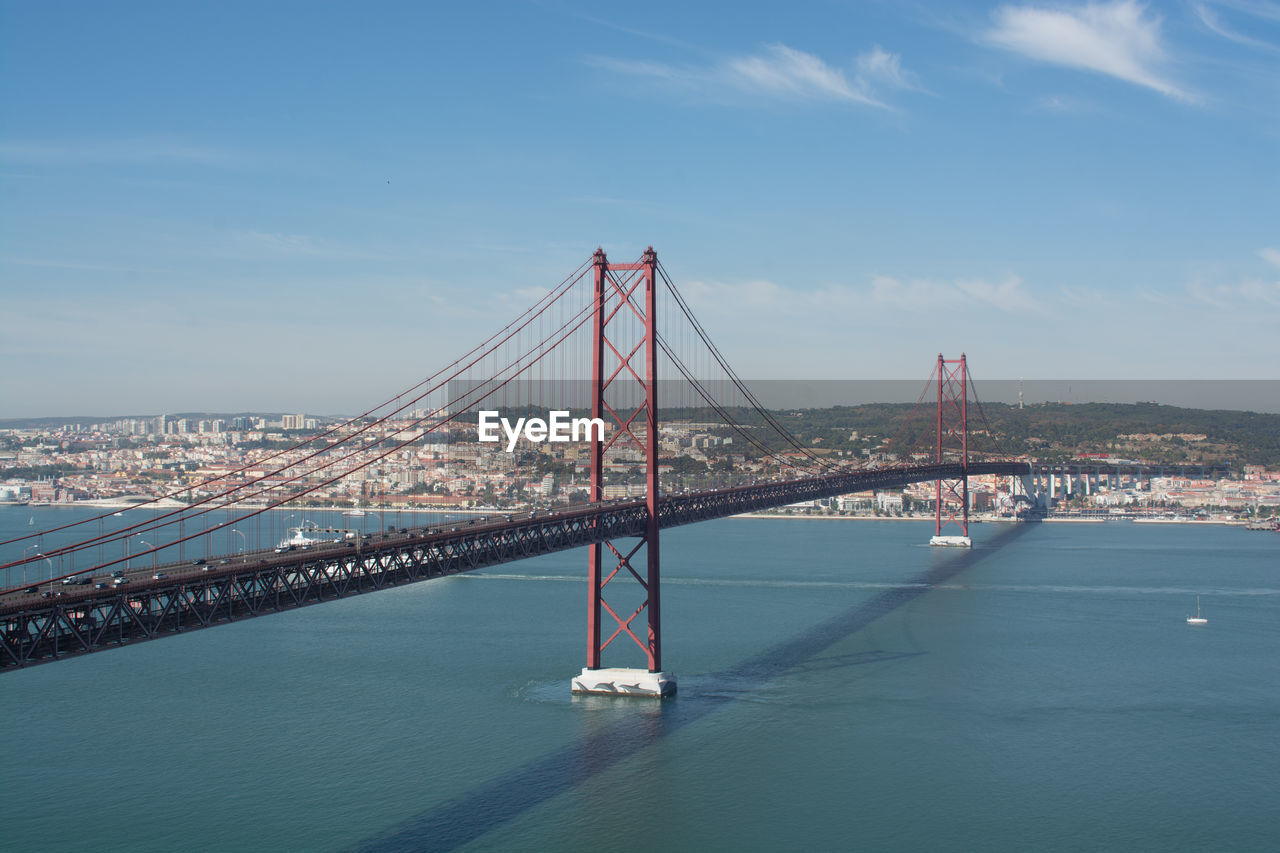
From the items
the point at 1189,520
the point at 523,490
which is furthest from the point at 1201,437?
the point at 523,490

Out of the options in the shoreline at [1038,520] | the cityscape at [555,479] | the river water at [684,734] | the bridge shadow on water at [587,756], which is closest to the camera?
the bridge shadow on water at [587,756]

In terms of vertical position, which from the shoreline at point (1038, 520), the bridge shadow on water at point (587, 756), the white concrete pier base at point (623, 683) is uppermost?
the white concrete pier base at point (623, 683)

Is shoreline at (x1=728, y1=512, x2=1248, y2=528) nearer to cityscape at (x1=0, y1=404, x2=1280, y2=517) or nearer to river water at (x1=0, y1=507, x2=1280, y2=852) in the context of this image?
cityscape at (x1=0, y1=404, x2=1280, y2=517)

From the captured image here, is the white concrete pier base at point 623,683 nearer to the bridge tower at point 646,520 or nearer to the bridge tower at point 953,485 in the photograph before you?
the bridge tower at point 646,520

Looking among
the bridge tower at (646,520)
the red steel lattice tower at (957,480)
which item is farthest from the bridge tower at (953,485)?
the bridge tower at (646,520)

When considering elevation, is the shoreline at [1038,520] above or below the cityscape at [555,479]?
below

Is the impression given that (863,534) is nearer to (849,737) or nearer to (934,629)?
(934,629)
